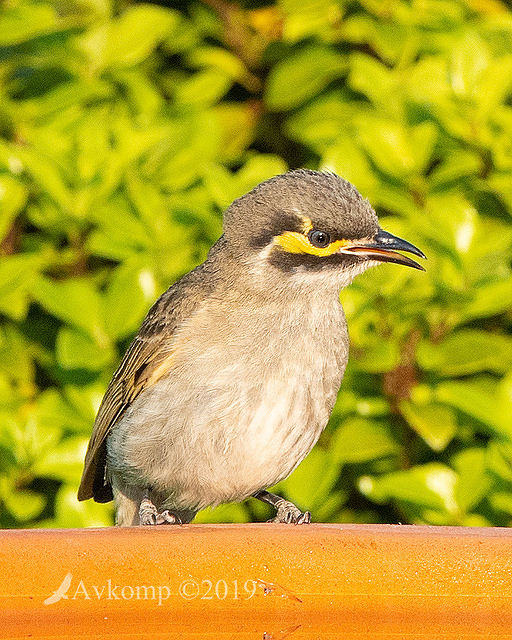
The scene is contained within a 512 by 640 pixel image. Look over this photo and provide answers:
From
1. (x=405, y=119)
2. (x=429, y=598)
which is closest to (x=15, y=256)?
(x=405, y=119)

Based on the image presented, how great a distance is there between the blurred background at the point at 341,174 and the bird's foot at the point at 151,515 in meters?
0.37

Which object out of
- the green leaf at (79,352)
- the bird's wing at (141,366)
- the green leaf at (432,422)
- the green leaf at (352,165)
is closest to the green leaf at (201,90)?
the green leaf at (352,165)

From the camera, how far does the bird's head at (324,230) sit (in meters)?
4.04

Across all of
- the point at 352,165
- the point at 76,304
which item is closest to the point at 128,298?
the point at 76,304

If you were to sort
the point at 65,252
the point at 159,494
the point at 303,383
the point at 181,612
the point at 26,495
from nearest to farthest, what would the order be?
the point at 181,612, the point at 303,383, the point at 159,494, the point at 26,495, the point at 65,252

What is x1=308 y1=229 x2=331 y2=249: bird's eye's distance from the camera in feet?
13.3

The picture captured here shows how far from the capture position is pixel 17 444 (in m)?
4.61

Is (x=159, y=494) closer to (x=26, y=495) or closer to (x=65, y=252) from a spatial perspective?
(x=26, y=495)

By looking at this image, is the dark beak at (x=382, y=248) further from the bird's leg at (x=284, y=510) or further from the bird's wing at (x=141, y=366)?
the bird's leg at (x=284, y=510)

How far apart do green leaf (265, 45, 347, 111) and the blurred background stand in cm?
1

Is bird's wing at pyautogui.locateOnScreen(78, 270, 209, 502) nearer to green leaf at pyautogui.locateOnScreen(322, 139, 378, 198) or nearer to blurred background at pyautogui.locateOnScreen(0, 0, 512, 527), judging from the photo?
blurred background at pyautogui.locateOnScreen(0, 0, 512, 527)

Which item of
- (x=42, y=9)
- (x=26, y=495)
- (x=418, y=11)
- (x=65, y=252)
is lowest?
(x=26, y=495)

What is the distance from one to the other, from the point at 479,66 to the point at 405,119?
18.3 inches

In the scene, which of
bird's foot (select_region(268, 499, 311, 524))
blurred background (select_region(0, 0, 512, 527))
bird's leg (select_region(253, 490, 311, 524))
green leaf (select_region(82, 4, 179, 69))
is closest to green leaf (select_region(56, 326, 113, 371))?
blurred background (select_region(0, 0, 512, 527))
